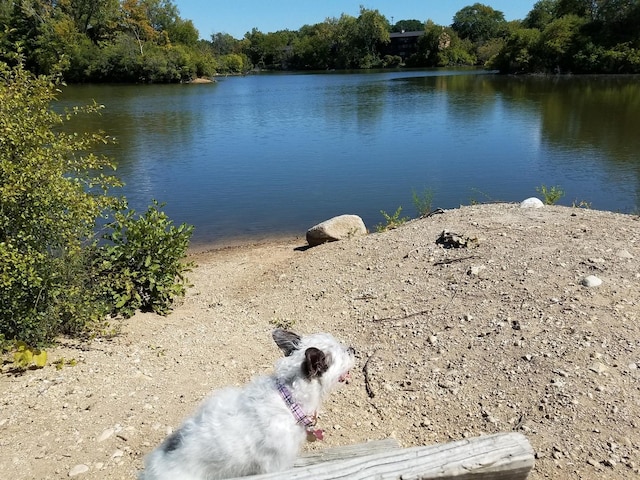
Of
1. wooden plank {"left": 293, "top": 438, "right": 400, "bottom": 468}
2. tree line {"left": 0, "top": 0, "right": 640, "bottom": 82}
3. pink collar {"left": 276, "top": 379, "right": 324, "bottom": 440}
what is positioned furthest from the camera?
tree line {"left": 0, "top": 0, "right": 640, "bottom": 82}

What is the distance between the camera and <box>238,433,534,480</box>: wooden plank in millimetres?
2090

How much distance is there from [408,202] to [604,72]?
217 ft

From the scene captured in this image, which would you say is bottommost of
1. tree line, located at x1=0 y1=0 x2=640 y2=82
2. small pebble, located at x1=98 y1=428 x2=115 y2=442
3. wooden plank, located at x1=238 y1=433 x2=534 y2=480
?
small pebble, located at x1=98 y1=428 x2=115 y2=442

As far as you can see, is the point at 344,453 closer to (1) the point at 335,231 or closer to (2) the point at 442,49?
(1) the point at 335,231

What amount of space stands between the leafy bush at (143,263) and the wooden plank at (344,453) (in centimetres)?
422

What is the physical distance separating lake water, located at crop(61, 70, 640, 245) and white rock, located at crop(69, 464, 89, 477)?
9885 millimetres

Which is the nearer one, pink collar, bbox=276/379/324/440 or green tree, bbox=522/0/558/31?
pink collar, bbox=276/379/324/440

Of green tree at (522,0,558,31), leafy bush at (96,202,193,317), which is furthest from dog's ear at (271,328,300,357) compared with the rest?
green tree at (522,0,558,31)

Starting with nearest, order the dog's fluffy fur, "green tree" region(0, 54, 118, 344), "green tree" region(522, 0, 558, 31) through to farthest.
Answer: the dog's fluffy fur < "green tree" region(0, 54, 118, 344) < "green tree" region(522, 0, 558, 31)

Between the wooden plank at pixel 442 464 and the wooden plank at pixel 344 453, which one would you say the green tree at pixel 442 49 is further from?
the wooden plank at pixel 442 464

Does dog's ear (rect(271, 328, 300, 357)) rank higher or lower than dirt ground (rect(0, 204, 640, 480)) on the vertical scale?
higher

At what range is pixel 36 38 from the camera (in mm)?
74938

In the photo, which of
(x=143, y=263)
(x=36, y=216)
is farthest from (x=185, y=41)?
(x=36, y=216)

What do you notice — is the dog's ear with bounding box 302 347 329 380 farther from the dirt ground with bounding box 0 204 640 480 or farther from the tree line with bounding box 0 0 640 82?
the tree line with bounding box 0 0 640 82
